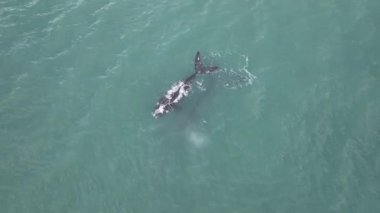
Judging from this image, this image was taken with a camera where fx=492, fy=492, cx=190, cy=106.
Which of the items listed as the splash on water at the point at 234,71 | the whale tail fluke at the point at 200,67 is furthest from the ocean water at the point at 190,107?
the whale tail fluke at the point at 200,67

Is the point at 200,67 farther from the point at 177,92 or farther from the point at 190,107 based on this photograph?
the point at 190,107

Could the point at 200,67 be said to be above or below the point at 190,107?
above

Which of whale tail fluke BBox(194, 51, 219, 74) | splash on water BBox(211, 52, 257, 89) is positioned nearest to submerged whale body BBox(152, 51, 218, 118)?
whale tail fluke BBox(194, 51, 219, 74)

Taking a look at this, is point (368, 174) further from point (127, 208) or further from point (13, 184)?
point (13, 184)

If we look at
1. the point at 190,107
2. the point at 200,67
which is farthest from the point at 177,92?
the point at 200,67

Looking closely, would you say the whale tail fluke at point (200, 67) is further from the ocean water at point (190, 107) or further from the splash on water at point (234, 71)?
the splash on water at point (234, 71)

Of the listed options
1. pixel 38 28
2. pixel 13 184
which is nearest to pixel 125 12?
pixel 38 28

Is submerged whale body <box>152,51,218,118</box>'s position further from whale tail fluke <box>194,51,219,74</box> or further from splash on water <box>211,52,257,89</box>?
splash on water <box>211,52,257,89</box>
